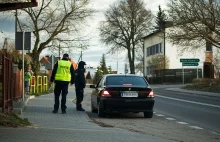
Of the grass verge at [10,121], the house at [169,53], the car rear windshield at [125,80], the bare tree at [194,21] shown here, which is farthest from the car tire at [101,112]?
the house at [169,53]

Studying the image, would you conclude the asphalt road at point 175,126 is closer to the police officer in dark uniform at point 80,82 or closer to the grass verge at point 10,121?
the police officer in dark uniform at point 80,82

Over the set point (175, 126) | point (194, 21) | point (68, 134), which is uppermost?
point (194, 21)

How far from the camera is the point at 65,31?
40875 millimetres

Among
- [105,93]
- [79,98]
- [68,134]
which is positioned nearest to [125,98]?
[105,93]

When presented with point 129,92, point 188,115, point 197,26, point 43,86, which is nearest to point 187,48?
point 197,26

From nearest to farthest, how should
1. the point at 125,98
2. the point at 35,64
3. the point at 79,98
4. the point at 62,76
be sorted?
the point at 125,98
the point at 62,76
the point at 79,98
the point at 35,64

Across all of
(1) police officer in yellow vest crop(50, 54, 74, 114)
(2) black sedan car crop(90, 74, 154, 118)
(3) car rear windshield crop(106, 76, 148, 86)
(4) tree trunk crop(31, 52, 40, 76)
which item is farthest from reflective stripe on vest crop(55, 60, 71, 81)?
(4) tree trunk crop(31, 52, 40, 76)

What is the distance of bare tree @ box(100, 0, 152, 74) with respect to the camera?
66125 mm

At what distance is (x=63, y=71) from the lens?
14852 millimetres

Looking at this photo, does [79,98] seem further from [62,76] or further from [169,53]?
[169,53]

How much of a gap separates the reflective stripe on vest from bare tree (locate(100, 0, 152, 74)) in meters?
51.7

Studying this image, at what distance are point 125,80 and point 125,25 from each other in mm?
52842

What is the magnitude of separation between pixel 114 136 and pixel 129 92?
5.02m

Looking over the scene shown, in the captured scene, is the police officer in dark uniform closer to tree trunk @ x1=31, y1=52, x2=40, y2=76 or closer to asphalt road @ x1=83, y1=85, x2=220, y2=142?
asphalt road @ x1=83, y1=85, x2=220, y2=142
